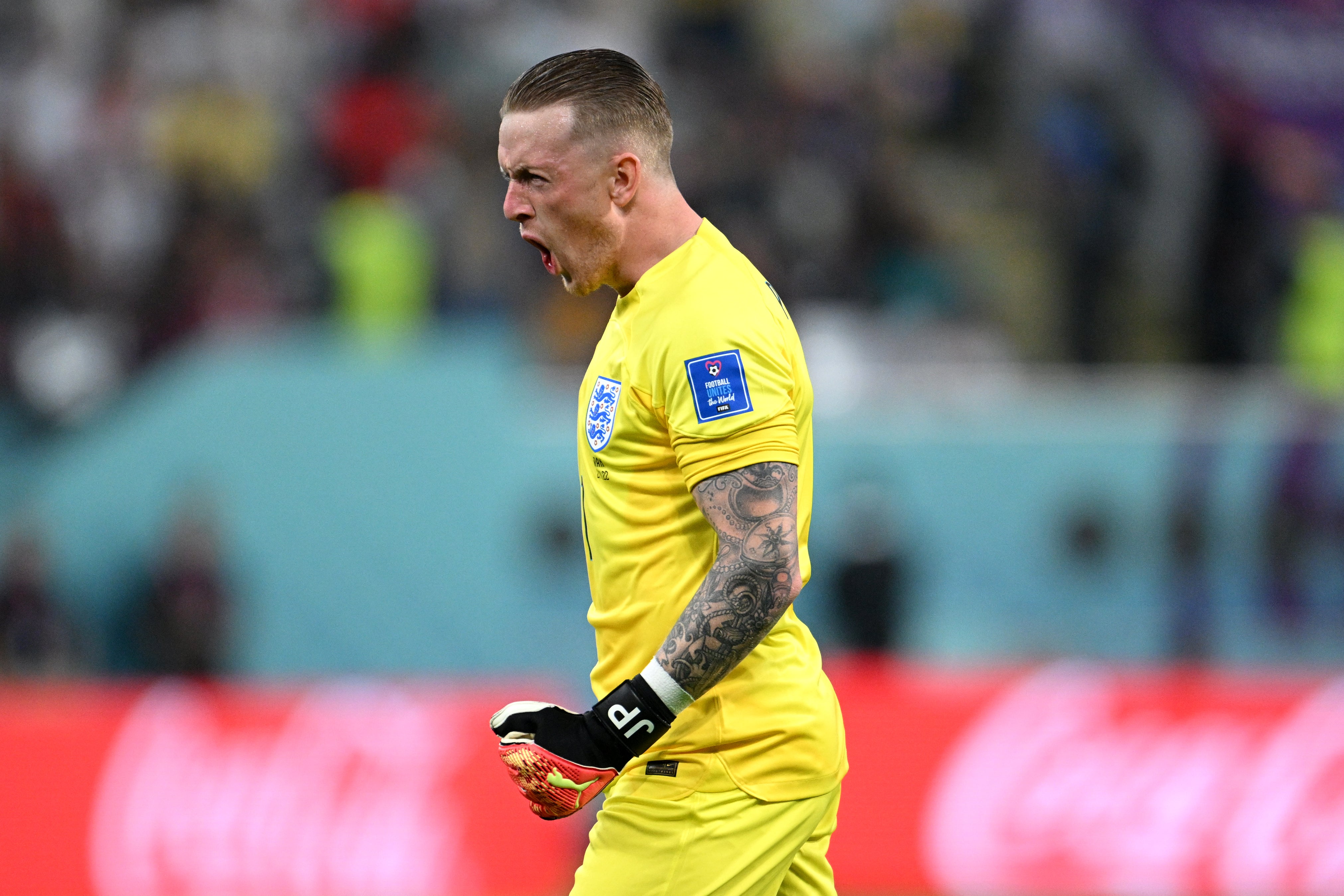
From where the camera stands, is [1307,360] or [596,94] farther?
[1307,360]

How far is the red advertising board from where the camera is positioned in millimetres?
8195

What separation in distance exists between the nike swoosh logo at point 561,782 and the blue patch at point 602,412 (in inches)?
24.3

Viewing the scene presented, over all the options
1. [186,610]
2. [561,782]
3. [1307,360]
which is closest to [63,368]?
[186,610]

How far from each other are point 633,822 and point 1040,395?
28.7 ft

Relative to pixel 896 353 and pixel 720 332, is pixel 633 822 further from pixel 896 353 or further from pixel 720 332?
pixel 896 353

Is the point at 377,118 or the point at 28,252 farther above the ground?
the point at 377,118

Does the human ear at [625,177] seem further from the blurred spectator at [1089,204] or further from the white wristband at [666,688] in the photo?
the blurred spectator at [1089,204]

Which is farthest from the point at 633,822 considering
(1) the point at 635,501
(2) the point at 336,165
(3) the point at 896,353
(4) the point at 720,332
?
(2) the point at 336,165

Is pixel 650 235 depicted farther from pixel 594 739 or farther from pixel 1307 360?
pixel 1307 360

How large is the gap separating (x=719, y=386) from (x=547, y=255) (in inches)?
20.0

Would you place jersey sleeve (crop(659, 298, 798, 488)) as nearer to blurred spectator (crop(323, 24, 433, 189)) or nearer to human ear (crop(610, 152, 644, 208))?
human ear (crop(610, 152, 644, 208))

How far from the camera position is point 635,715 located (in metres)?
3.17

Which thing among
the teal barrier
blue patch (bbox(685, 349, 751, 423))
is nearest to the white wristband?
blue patch (bbox(685, 349, 751, 423))

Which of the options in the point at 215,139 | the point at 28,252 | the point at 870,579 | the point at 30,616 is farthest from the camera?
the point at 215,139
